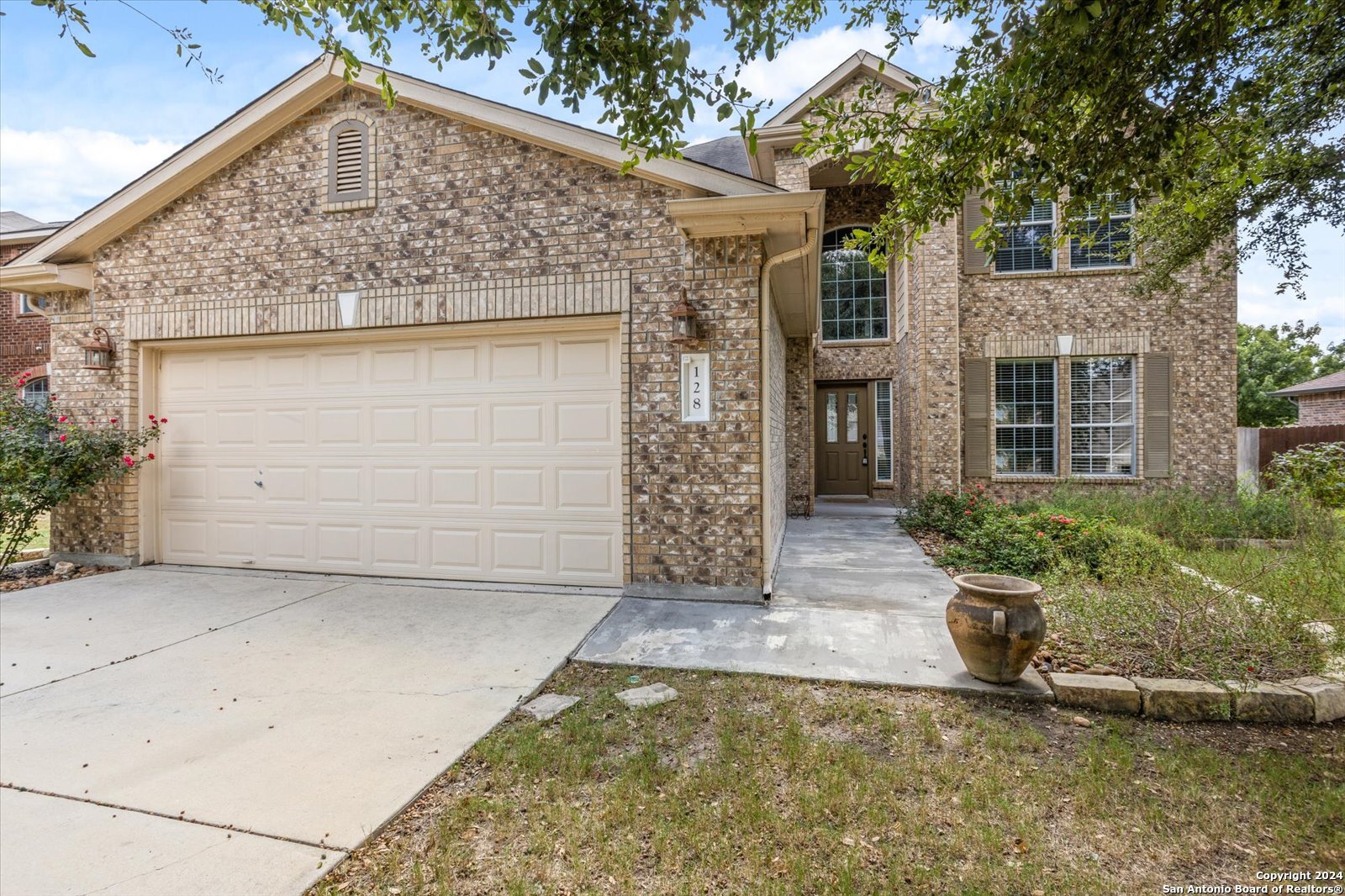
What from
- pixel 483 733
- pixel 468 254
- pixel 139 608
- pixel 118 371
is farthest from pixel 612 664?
pixel 118 371

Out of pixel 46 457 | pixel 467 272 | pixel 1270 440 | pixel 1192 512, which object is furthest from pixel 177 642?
pixel 1270 440

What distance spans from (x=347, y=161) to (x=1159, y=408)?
12.1 m

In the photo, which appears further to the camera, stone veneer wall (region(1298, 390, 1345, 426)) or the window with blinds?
stone veneer wall (region(1298, 390, 1345, 426))

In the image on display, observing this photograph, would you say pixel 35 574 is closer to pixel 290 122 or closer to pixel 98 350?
pixel 98 350

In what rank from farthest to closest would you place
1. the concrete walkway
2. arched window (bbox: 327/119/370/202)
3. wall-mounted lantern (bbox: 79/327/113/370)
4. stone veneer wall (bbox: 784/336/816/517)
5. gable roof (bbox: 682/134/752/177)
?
stone veneer wall (bbox: 784/336/816/517) → gable roof (bbox: 682/134/752/177) → wall-mounted lantern (bbox: 79/327/113/370) → arched window (bbox: 327/119/370/202) → the concrete walkway

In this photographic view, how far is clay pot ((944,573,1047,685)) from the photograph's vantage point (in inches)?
140

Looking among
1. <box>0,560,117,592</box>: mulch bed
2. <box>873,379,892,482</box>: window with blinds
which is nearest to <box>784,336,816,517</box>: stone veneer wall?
<box>873,379,892,482</box>: window with blinds

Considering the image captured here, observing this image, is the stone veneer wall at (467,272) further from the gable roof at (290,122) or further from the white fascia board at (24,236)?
the white fascia board at (24,236)

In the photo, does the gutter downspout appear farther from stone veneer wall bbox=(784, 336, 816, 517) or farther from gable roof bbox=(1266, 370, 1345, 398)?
gable roof bbox=(1266, 370, 1345, 398)

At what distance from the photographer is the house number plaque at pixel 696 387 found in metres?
5.35

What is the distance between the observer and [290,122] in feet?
20.5

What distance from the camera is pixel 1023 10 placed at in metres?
3.05

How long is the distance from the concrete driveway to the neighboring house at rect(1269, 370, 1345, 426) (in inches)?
994

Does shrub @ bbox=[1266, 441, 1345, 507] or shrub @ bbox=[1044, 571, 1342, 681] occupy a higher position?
shrub @ bbox=[1266, 441, 1345, 507]
